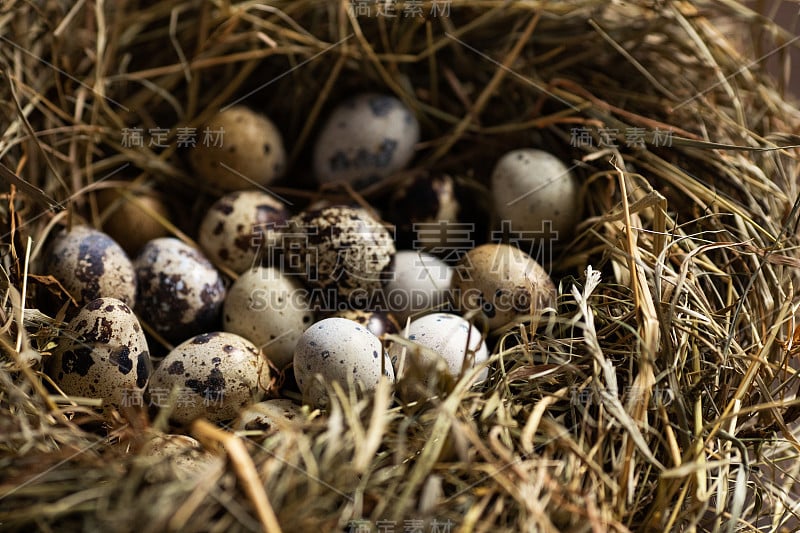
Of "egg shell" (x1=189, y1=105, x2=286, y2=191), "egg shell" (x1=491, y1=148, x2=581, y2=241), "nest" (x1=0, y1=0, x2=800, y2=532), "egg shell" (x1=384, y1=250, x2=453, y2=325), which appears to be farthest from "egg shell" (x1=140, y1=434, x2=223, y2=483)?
"egg shell" (x1=491, y1=148, x2=581, y2=241)

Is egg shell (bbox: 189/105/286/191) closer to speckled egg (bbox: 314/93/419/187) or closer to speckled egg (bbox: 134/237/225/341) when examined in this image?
speckled egg (bbox: 314/93/419/187)

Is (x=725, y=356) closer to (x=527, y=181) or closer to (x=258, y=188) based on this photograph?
(x=527, y=181)

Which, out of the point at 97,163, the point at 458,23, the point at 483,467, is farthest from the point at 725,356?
the point at 97,163

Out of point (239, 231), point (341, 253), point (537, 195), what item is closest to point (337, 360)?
point (341, 253)

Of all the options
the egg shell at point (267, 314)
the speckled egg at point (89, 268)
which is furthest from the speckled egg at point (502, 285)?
the speckled egg at point (89, 268)

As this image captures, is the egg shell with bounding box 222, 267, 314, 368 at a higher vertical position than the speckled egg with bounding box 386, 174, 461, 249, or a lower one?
lower
